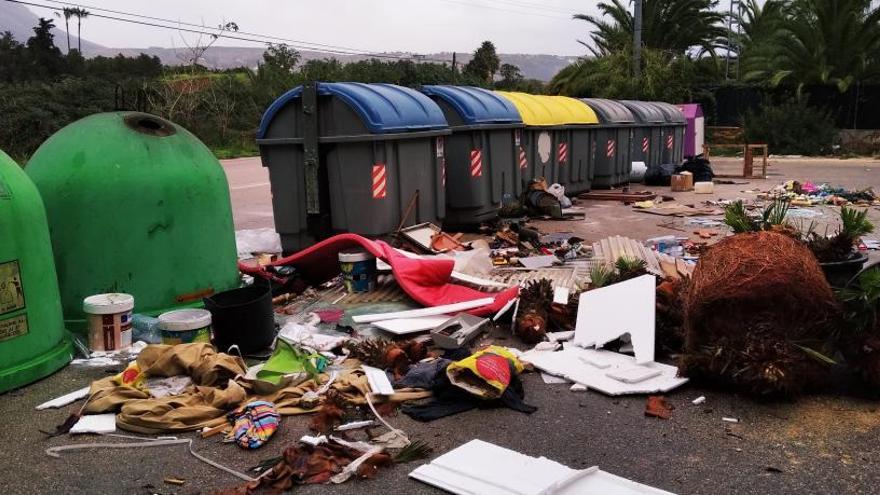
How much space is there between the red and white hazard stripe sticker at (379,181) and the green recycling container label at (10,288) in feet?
12.0

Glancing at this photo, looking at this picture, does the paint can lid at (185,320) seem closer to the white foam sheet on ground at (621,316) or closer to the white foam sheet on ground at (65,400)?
the white foam sheet on ground at (65,400)

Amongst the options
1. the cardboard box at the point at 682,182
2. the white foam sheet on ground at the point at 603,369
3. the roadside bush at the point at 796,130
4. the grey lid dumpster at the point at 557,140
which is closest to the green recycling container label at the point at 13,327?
the white foam sheet on ground at the point at 603,369

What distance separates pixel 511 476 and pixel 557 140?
9.95m

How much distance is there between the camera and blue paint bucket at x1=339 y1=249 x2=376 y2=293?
20.4 feet

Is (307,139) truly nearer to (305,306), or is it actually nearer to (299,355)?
(305,306)

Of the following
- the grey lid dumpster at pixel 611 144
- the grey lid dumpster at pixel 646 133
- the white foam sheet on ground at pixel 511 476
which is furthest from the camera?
the grey lid dumpster at pixel 646 133

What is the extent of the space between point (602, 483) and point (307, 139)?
17.2 feet

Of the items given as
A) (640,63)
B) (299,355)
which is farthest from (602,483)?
(640,63)

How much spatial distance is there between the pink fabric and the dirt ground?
59.7 inches

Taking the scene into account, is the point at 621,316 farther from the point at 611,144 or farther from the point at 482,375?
the point at 611,144

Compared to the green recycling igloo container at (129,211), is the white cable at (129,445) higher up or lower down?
lower down

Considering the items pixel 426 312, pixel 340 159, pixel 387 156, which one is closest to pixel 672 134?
pixel 387 156

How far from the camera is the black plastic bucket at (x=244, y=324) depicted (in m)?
4.72

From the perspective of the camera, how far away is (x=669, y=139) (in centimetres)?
1828
